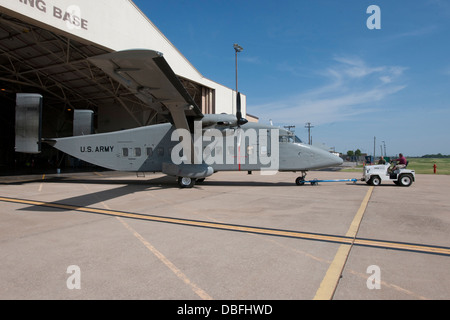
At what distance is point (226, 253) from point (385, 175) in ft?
43.3

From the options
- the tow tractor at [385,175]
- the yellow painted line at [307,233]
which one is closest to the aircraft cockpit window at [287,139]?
the tow tractor at [385,175]

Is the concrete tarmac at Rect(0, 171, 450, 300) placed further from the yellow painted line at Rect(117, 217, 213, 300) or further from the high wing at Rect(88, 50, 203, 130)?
the high wing at Rect(88, 50, 203, 130)

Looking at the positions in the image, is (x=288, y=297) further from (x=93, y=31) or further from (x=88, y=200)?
(x=93, y=31)

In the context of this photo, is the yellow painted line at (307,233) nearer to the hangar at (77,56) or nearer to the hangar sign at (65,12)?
the hangar sign at (65,12)

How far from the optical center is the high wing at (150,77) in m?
6.79

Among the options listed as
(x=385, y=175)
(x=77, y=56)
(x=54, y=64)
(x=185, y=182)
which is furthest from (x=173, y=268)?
(x=54, y=64)

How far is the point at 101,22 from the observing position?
16625mm

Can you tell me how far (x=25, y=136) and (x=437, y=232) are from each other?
720 inches

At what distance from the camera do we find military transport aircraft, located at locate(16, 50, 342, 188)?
41.2ft

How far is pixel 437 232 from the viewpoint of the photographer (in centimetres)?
493

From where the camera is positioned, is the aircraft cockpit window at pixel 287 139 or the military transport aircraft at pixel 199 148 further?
the aircraft cockpit window at pixel 287 139

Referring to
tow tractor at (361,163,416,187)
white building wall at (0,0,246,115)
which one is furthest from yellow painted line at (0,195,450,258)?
white building wall at (0,0,246,115)

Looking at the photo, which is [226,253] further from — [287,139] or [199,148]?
[287,139]

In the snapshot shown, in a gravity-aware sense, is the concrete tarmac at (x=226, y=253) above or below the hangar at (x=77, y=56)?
below
